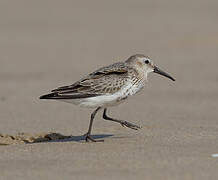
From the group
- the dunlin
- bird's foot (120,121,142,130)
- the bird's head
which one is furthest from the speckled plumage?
bird's foot (120,121,142,130)

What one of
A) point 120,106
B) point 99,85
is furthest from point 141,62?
point 120,106

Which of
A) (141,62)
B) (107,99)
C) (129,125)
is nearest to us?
(107,99)

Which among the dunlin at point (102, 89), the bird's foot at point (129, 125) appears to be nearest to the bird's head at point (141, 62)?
the dunlin at point (102, 89)

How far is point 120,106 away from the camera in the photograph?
452 inches

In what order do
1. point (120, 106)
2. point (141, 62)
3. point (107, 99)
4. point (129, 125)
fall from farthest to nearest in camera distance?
1. point (120, 106)
2. point (141, 62)
3. point (129, 125)
4. point (107, 99)

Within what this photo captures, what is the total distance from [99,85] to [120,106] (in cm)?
286

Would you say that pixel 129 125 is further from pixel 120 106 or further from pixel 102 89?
pixel 120 106

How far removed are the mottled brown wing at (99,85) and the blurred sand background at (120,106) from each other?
23.4 inches

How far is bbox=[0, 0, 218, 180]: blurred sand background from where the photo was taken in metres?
7.16

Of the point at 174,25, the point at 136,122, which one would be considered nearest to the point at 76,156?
the point at 136,122

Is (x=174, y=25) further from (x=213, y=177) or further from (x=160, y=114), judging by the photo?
(x=213, y=177)

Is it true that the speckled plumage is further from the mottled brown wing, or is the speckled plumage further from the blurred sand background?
the blurred sand background

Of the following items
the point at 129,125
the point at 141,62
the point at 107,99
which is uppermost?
the point at 141,62

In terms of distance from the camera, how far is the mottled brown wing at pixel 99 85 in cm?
862
